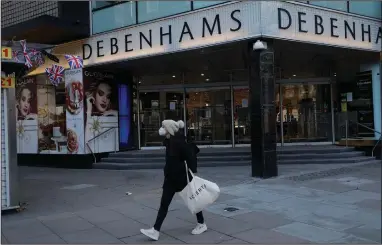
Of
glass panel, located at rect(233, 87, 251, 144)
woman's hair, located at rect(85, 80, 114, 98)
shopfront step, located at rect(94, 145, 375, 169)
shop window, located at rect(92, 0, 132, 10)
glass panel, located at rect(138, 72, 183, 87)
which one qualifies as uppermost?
shop window, located at rect(92, 0, 132, 10)

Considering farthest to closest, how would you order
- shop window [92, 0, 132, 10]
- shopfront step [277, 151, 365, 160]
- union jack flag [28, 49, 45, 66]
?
shop window [92, 0, 132, 10] < shopfront step [277, 151, 365, 160] < union jack flag [28, 49, 45, 66]

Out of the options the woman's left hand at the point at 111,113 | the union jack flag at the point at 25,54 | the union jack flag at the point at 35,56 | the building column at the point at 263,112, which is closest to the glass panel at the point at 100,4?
the woman's left hand at the point at 111,113

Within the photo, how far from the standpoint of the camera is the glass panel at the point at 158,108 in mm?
17016

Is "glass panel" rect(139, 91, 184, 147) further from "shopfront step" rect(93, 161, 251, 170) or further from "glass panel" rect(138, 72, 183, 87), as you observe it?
"shopfront step" rect(93, 161, 251, 170)

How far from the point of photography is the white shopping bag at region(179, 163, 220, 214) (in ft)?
19.3

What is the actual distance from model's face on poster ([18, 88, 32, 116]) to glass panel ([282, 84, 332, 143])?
992cm

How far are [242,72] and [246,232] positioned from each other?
11375mm

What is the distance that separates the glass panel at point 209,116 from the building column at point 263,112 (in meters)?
5.96

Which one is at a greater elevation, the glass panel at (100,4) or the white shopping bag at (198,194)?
the glass panel at (100,4)

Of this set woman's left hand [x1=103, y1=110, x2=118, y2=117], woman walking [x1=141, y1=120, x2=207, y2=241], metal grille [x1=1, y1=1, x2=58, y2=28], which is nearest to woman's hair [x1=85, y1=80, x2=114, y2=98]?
woman's left hand [x1=103, y1=110, x2=118, y2=117]

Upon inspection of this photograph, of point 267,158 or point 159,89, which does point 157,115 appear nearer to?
point 159,89

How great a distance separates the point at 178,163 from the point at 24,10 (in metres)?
12.6

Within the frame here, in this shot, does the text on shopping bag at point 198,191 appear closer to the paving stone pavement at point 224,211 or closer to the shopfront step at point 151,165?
the paving stone pavement at point 224,211

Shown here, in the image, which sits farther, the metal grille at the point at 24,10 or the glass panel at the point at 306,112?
the glass panel at the point at 306,112
